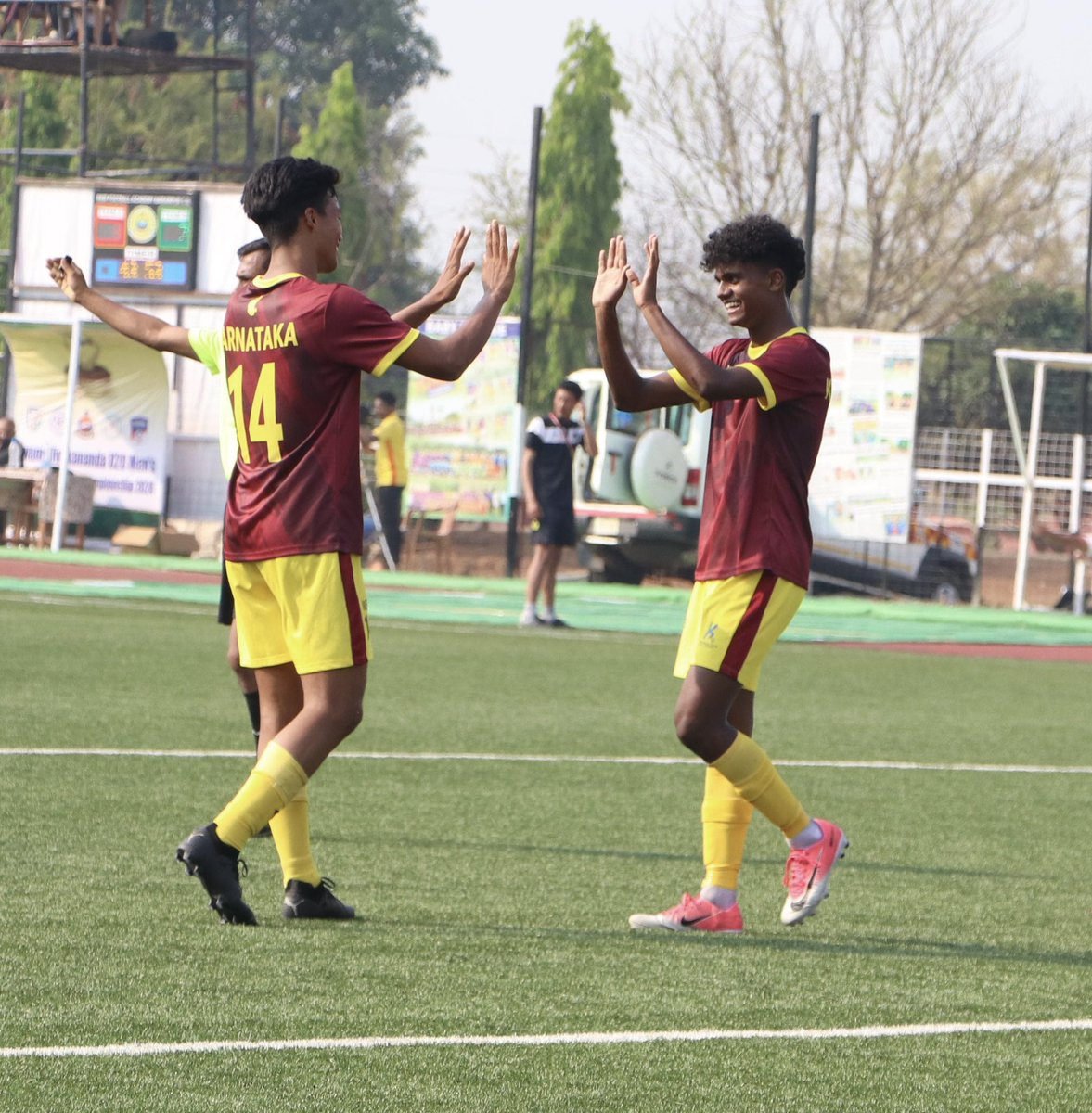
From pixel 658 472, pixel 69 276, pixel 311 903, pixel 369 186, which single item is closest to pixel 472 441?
pixel 658 472

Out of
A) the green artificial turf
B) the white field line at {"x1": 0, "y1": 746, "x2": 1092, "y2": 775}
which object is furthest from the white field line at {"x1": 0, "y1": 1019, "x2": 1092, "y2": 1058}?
the white field line at {"x1": 0, "y1": 746, "x2": 1092, "y2": 775}

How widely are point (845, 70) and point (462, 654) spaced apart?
30.3m

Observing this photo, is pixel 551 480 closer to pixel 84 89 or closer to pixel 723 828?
pixel 723 828

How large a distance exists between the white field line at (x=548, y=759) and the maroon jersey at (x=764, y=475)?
377 centimetres

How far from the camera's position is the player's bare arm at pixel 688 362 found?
538cm

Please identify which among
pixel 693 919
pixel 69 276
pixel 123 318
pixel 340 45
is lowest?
pixel 693 919

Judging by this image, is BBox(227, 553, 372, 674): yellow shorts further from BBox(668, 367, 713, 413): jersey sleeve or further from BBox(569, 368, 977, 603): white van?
BBox(569, 368, 977, 603): white van

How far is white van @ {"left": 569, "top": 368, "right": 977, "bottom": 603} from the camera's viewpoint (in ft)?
80.5

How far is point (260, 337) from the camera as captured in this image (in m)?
5.35

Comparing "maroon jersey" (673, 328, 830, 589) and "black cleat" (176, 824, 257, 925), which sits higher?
"maroon jersey" (673, 328, 830, 589)

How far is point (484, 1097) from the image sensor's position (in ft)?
Result: 12.8

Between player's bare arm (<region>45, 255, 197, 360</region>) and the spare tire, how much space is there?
18.5 m

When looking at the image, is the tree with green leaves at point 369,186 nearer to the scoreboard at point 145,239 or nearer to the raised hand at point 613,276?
the scoreboard at point 145,239

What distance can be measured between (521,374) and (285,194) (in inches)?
905
